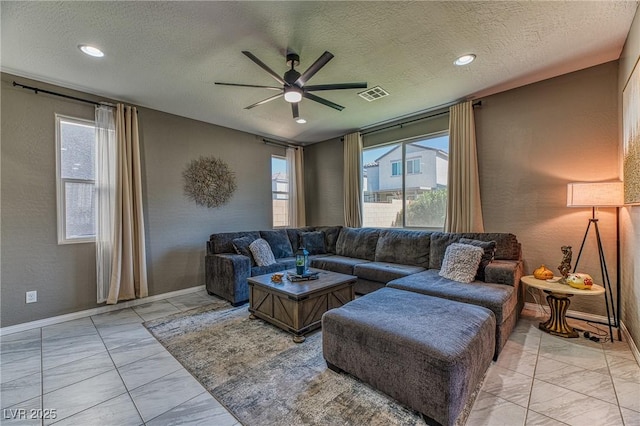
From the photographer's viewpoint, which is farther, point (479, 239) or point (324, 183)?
point (324, 183)

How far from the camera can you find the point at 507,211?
3355 mm

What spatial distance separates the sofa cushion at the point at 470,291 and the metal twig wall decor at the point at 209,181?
3.23 meters

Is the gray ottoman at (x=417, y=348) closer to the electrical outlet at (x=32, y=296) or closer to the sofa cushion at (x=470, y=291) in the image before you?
the sofa cushion at (x=470, y=291)

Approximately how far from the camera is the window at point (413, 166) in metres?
4.33

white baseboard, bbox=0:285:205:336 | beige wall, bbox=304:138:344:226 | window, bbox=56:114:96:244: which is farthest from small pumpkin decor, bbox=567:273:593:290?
window, bbox=56:114:96:244

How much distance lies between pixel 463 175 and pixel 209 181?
394cm

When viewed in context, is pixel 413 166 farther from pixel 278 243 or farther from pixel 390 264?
pixel 278 243

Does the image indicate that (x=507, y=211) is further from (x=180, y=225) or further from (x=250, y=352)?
(x=180, y=225)

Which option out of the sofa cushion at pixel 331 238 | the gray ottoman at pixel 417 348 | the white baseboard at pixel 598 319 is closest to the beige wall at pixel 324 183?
the sofa cushion at pixel 331 238

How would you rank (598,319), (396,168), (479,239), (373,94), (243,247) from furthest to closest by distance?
1. (396,168)
2. (243,247)
3. (373,94)
4. (479,239)
5. (598,319)

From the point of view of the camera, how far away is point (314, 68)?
2242 mm

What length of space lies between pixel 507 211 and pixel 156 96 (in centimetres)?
478

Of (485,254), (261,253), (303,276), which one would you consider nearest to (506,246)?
(485,254)

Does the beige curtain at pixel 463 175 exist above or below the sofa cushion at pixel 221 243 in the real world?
above
